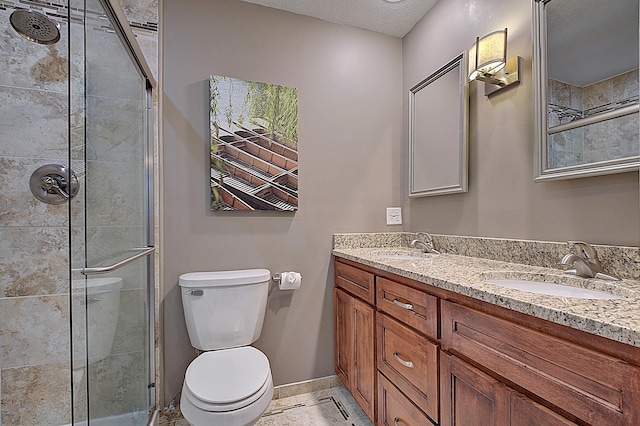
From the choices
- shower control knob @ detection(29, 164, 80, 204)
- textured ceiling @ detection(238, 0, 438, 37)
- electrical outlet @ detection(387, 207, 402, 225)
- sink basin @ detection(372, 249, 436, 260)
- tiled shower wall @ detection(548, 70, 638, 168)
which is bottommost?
sink basin @ detection(372, 249, 436, 260)

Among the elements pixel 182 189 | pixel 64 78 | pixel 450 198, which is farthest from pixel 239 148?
pixel 450 198

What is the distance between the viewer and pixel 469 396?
911 millimetres

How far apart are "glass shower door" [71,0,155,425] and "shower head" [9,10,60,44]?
36 centimetres

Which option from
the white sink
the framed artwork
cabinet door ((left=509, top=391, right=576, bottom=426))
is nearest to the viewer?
cabinet door ((left=509, top=391, right=576, bottom=426))

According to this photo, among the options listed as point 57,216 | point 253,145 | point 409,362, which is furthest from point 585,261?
point 57,216

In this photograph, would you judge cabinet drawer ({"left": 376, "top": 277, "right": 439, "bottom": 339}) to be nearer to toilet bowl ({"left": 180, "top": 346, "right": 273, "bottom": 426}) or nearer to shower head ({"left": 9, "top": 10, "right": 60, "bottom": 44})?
toilet bowl ({"left": 180, "top": 346, "right": 273, "bottom": 426})

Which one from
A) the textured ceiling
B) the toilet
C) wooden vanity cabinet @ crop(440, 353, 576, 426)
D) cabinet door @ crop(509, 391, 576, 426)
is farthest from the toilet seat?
the textured ceiling

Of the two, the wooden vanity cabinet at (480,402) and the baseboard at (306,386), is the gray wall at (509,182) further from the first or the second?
the baseboard at (306,386)

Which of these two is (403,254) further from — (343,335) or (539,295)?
(539,295)

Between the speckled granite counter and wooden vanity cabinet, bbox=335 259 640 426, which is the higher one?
the speckled granite counter

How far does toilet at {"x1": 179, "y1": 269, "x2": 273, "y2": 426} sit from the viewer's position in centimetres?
125

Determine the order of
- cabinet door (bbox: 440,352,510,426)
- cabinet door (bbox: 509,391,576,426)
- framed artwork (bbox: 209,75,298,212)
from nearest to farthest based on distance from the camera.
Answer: cabinet door (bbox: 509,391,576,426)
cabinet door (bbox: 440,352,510,426)
framed artwork (bbox: 209,75,298,212)

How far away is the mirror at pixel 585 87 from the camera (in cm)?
99

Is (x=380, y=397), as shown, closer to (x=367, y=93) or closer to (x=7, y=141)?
(x=367, y=93)
